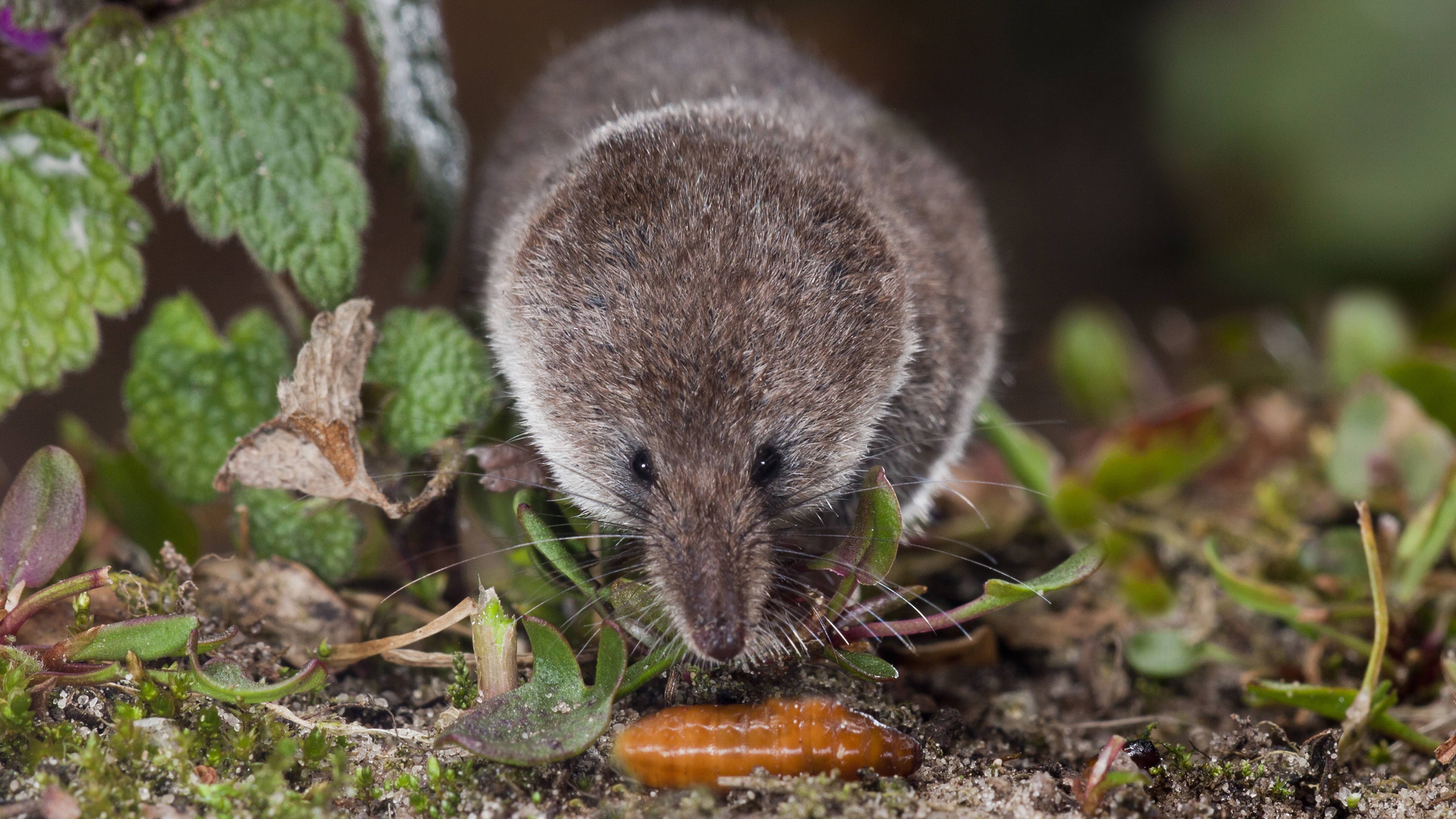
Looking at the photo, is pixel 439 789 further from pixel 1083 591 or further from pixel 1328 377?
pixel 1328 377

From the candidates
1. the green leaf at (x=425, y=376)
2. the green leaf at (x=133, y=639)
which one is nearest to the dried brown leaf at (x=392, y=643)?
the green leaf at (x=133, y=639)

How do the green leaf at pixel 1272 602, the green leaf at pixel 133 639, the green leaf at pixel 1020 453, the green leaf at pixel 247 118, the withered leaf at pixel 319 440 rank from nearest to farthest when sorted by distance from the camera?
the green leaf at pixel 133 639 < the withered leaf at pixel 319 440 < the green leaf at pixel 247 118 < the green leaf at pixel 1272 602 < the green leaf at pixel 1020 453

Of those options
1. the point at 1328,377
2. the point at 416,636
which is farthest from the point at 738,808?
the point at 1328,377

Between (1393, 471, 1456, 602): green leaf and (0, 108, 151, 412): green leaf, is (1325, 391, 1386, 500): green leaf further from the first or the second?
(0, 108, 151, 412): green leaf

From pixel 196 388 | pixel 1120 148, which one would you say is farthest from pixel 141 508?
pixel 1120 148

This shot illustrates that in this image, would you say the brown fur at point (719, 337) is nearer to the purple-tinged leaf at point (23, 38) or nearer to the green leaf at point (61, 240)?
the green leaf at point (61, 240)

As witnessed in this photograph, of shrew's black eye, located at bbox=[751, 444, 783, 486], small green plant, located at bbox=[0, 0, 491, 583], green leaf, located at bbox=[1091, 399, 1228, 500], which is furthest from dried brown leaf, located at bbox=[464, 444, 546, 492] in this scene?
green leaf, located at bbox=[1091, 399, 1228, 500]

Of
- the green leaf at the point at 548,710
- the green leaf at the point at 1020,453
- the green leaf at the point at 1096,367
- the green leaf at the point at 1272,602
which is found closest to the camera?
the green leaf at the point at 548,710
